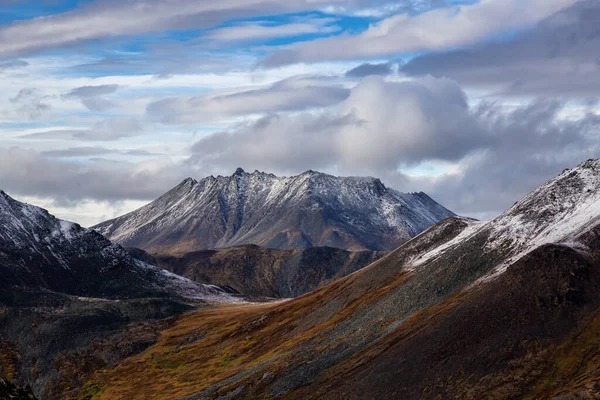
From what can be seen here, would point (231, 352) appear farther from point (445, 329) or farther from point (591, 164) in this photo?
point (591, 164)

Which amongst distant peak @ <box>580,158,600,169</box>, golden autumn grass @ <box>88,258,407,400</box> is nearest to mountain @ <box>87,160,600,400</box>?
distant peak @ <box>580,158,600,169</box>

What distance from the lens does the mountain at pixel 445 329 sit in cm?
9831

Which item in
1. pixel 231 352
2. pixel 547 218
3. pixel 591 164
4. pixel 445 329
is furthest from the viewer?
pixel 231 352

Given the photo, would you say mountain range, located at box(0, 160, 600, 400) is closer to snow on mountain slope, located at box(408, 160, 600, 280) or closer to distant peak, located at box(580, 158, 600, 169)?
snow on mountain slope, located at box(408, 160, 600, 280)

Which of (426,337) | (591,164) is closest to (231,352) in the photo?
(426,337)

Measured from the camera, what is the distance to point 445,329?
11225 cm

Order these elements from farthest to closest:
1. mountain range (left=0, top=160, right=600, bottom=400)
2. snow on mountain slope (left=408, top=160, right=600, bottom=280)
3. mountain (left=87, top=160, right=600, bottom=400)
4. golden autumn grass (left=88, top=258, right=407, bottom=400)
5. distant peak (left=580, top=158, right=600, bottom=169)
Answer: golden autumn grass (left=88, top=258, right=407, bottom=400) < distant peak (left=580, top=158, right=600, bottom=169) < snow on mountain slope (left=408, top=160, right=600, bottom=280) < mountain range (left=0, top=160, right=600, bottom=400) < mountain (left=87, top=160, right=600, bottom=400)

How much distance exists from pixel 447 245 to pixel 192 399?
2583 inches

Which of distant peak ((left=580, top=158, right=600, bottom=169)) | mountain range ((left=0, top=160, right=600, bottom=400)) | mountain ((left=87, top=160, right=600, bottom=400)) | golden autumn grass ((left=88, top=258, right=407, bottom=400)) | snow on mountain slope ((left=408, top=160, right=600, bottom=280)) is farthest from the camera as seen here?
golden autumn grass ((left=88, top=258, right=407, bottom=400))

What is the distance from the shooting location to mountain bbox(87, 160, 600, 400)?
323ft

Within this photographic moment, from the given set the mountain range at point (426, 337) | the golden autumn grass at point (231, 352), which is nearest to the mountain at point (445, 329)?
the mountain range at point (426, 337)

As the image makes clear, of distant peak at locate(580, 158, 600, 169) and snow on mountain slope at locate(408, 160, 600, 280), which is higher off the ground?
distant peak at locate(580, 158, 600, 169)

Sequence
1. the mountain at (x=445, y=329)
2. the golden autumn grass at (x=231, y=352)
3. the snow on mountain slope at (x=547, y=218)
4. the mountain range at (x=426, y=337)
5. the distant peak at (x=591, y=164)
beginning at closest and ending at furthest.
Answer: the mountain at (x=445, y=329) → the mountain range at (x=426, y=337) → the snow on mountain slope at (x=547, y=218) → the distant peak at (x=591, y=164) → the golden autumn grass at (x=231, y=352)

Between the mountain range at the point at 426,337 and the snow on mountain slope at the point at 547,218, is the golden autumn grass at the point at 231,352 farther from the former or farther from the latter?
the snow on mountain slope at the point at 547,218
